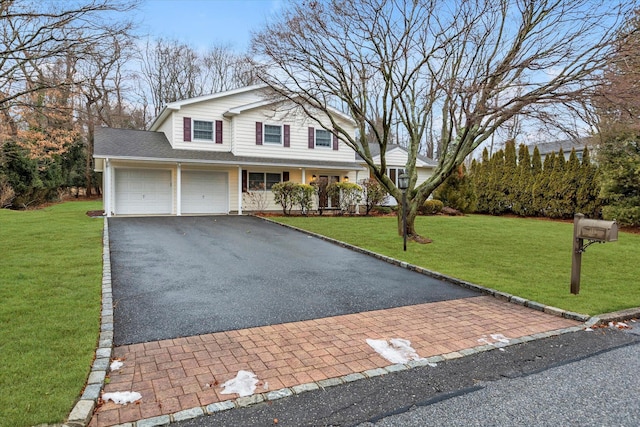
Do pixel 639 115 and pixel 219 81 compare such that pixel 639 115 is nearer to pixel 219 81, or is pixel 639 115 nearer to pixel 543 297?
pixel 543 297

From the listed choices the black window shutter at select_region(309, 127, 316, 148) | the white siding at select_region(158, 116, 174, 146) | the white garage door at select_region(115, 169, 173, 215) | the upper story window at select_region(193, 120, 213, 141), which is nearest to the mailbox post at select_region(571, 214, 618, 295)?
the black window shutter at select_region(309, 127, 316, 148)

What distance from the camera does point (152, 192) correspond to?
55.3ft

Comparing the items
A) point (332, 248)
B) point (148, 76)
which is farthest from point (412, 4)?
point (148, 76)

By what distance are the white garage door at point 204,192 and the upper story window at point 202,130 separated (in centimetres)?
161

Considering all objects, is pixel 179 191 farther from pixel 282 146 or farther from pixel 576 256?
pixel 576 256

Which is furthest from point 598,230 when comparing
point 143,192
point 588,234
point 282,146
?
point 143,192

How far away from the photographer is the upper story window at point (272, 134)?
60.2ft

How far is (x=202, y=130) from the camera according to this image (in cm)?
1761

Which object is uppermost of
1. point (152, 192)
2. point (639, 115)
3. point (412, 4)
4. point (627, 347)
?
point (412, 4)

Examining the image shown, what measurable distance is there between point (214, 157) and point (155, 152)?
2.36 meters

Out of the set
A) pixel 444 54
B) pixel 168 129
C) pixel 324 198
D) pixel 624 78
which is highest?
pixel 444 54

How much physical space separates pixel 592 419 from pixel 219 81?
35.2 m

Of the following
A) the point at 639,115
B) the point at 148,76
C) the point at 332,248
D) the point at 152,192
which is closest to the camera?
the point at 639,115

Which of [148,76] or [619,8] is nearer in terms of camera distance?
[619,8]
